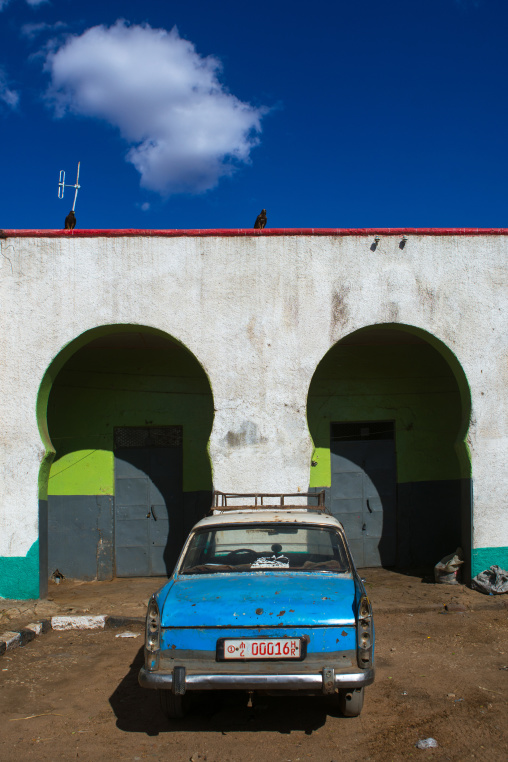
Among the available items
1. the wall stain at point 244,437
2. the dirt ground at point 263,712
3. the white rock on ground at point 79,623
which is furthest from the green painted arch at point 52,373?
the dirt ground at point 263,712

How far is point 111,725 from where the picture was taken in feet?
13.6

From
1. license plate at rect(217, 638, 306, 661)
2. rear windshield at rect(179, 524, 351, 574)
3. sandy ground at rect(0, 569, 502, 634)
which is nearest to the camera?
license plate at rect(217, 638, 306, 661)

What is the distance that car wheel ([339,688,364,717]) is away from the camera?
4.00 m

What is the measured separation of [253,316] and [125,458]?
3597mm

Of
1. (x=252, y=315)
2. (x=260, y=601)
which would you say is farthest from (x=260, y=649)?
(x=252, y=315)

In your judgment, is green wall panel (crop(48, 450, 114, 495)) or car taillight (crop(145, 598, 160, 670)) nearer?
car taillight (crop(145, 598, 160, 670))

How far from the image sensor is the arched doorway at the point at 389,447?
974 centimetres

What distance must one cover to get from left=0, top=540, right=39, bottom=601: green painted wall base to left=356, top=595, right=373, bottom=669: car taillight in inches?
196

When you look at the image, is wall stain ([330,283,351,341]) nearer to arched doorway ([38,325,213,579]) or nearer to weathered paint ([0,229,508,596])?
weathered paint ([0,229,508,596])

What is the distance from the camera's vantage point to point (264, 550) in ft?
15.3

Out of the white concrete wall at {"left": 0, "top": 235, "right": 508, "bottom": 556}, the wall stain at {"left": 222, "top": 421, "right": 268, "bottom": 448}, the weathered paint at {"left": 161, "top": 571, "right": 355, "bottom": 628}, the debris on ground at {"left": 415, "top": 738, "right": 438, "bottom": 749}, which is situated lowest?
the debris on ground at {"left": 415, "top": 738, "right": 438, "bottom": 749}

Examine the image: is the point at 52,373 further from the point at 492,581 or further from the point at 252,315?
the point at 492,581

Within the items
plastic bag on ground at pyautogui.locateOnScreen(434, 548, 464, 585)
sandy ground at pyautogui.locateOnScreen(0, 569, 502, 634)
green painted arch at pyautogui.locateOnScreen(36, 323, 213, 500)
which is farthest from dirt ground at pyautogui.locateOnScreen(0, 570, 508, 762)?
green painted arch at pyautogui.locateOnScreen(36, 323, 213, 500)

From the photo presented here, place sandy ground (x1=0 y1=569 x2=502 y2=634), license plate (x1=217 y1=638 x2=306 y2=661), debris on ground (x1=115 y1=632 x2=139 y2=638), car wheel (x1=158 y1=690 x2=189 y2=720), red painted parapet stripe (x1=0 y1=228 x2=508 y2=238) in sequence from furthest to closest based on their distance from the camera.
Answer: red painted parapet stripe (x1=0 y1=228 x2=508 y2=238) → sandy ground (x1=0 y1=569 x2=502 y2=634) → debris on ground (x1=115 y1=632 x2=139 y2=638) → car wheel (x1=158 y1=690 x2=189 y2=720) → license plate (x1=217 y1=638 x2=306 y2=661)
